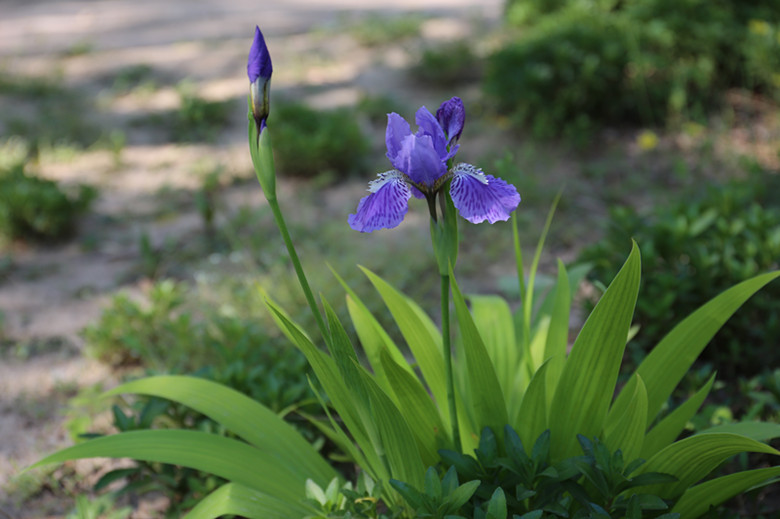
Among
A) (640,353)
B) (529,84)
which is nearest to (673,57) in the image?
(529,84)

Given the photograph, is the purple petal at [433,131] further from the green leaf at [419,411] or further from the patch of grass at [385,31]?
the patch of grass at [385,31]

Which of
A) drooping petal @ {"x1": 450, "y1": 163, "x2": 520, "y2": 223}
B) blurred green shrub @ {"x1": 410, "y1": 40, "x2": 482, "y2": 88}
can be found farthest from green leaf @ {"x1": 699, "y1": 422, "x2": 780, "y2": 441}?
blurred green shrub @ {"x1": 410, "y1": 40, "x2": 482, "y2": 88}

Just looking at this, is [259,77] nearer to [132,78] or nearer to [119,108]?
[119,108]

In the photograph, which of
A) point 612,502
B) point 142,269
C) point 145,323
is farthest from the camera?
point 142,269

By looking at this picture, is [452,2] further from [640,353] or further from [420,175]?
[420,175]

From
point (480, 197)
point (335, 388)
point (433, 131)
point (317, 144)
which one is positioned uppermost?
point (433, 131)

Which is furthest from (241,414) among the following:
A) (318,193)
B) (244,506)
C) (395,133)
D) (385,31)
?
(385,31)

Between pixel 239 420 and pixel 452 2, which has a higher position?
pixel 452 2
